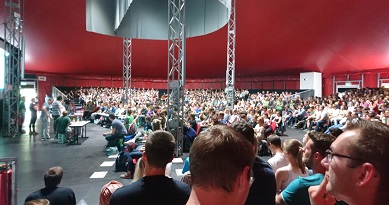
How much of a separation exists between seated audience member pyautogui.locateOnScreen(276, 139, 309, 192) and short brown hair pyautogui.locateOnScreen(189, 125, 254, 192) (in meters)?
1.78

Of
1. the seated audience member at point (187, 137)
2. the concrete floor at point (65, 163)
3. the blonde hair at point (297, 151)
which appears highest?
the blonde hair at point (297, 151)

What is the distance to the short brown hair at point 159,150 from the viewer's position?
157 centimetres

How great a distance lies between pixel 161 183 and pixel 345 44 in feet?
50.6

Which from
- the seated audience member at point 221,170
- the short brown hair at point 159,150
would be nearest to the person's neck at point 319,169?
the short brown hair at point 159,150

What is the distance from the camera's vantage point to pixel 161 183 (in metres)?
1.40

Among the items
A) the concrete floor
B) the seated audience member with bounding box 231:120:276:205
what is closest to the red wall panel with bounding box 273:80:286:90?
the concrete floor

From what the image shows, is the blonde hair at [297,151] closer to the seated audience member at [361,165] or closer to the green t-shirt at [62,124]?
the seated audience member at [361,165]

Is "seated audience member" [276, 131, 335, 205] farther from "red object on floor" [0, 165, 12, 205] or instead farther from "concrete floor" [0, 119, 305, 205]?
"concrete floor" [0, 119, 305, 205]

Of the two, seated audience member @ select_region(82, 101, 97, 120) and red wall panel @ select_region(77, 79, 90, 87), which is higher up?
red wall panel @ select_region(77, 79, 90, 87)

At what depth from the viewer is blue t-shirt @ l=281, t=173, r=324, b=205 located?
5.60 feet

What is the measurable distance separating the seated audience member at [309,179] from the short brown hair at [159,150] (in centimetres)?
88

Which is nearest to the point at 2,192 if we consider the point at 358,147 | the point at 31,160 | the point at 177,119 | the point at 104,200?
the point at 104,200

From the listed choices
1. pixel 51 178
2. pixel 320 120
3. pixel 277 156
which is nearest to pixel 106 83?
pixel 320 120

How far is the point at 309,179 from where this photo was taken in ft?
5.67
